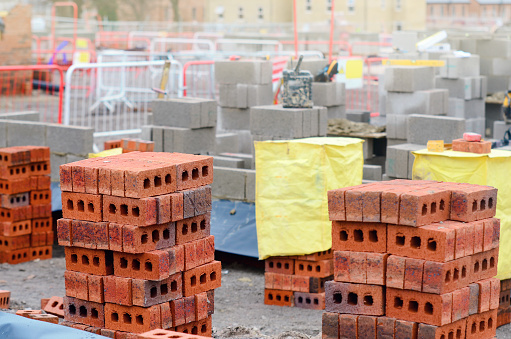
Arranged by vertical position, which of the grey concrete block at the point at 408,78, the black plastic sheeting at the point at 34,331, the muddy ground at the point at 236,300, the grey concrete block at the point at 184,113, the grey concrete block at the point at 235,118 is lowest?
the muddy ground at the point at 236,300

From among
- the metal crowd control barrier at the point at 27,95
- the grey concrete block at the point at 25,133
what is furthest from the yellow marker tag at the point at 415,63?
the metal crowd control barrier at the point at 27,95

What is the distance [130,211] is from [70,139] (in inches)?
234

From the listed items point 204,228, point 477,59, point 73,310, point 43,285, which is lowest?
point 43,285

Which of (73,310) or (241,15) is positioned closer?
(73,310)

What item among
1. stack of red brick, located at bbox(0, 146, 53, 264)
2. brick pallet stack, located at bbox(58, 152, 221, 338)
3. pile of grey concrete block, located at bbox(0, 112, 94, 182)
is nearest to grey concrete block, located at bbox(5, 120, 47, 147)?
pile of grey concrete block, located at bbox(0, 112, 94, 182)

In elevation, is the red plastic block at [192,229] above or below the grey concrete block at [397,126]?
below

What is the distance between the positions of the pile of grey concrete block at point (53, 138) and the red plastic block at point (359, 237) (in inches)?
240

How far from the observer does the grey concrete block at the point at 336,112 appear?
13.9 m

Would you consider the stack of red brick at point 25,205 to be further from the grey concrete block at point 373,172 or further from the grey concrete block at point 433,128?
the grey concrete block at point 433,128

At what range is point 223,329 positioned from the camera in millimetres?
7980

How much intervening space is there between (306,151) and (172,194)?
2.68 m

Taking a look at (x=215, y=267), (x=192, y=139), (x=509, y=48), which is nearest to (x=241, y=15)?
(x=509, y=48)

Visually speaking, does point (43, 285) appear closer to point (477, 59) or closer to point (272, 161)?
point (272, 161)

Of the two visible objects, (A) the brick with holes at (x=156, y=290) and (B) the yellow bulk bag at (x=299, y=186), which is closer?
(A) the brick with holes at (x=156, y=290)
